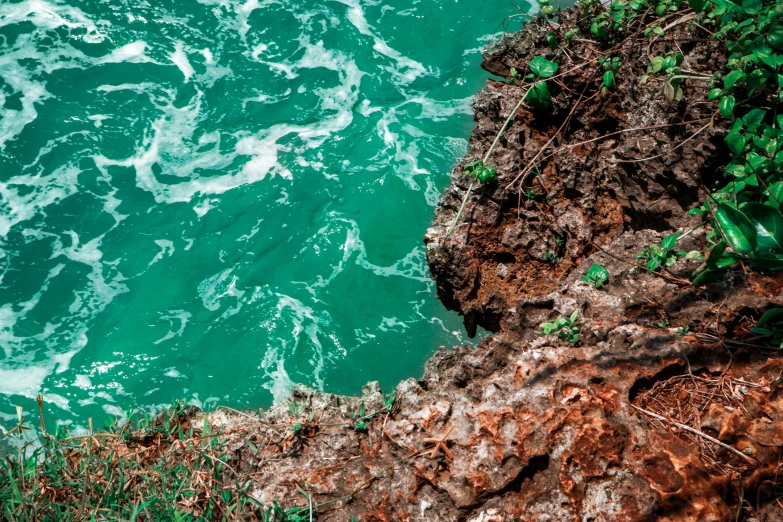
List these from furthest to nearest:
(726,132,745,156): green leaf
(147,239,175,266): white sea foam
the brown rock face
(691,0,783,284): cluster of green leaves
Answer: (147,239,175,266): white sea foam, (726,132,745,156): green leaf, (691,0,783,284): cluster of green leaves, the brown rock face

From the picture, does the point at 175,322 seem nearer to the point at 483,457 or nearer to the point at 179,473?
the point at 179,473

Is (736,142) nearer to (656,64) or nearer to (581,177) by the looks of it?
(656,64)

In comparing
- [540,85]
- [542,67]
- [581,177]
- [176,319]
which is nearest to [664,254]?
[581,177]

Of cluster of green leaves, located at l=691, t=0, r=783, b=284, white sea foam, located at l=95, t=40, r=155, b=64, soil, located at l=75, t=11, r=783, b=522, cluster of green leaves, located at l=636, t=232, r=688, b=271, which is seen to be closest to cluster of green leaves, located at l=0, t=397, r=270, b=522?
soil, located at l=75, t=11, r=783, b=522

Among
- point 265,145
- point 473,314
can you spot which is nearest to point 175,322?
point 265,145

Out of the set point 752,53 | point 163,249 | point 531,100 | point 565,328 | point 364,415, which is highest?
point 752,53

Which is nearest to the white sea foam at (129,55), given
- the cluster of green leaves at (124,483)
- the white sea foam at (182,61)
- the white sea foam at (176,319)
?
the white sea foam at (182,61)

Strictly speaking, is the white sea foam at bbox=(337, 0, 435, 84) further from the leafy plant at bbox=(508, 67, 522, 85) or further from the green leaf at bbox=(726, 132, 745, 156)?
the green leaf at bbox=(726, 132, 745, 156)
